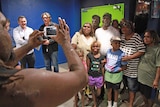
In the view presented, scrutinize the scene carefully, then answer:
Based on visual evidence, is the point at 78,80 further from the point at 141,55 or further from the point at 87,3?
the point at 87,3

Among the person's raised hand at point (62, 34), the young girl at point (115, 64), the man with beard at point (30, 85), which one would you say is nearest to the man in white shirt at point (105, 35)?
the young girl at point (115, 64)

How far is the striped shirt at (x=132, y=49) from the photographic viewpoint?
7.92ft

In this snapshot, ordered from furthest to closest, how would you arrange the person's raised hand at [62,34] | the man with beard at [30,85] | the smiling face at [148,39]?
the smiling face at [148,39], the person's raised hand at [62,34], the man with beard at [30,85]

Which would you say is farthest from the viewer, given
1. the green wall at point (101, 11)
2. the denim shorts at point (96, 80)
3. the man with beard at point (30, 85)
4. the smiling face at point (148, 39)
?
the green wall at point (101, 11)

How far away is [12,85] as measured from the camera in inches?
21.4

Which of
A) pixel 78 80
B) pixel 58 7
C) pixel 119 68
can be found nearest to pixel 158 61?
pixel 119 68

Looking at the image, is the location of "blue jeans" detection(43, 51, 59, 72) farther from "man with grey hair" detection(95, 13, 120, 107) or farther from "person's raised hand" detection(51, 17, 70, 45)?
"person's raised hand" detection(51, 17, 70, 45)

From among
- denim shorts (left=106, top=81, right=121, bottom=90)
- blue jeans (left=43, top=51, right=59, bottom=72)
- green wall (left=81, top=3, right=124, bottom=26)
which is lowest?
denim shorts (left=106, top=81, right=121, bottom=90)

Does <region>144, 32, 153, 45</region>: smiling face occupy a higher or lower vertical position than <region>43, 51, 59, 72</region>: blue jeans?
higher

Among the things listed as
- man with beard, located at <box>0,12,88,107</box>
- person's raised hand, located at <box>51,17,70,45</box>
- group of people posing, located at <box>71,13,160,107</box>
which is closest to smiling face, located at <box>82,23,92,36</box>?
group of people posing, located at <box>71,13,160,107</box>

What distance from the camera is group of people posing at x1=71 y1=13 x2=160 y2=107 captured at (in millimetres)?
2346

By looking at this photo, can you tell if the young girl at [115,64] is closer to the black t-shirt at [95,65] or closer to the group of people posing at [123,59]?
the group of people posing at [123,59]

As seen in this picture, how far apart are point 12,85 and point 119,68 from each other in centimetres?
212

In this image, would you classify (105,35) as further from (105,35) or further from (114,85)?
(114,85)
